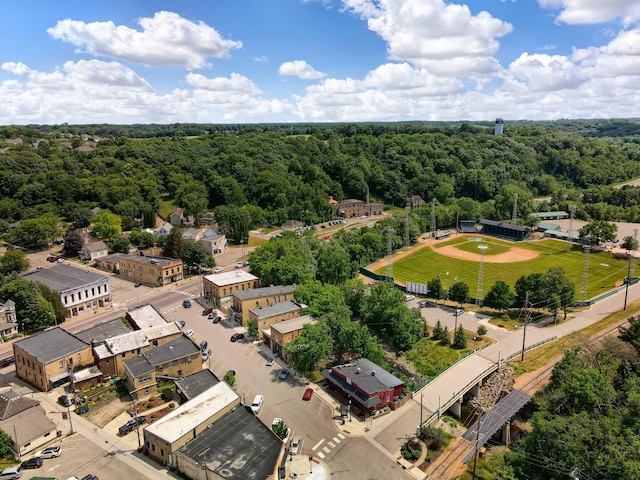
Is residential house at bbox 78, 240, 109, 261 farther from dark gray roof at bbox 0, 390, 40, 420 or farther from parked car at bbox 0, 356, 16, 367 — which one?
dark gray roof at bbox 0, 390, 40, 420

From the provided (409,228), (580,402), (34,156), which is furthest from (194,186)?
(580,402)

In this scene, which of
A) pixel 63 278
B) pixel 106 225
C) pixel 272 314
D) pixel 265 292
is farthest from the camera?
pixel 106 225

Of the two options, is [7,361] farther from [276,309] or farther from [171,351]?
[276,309]

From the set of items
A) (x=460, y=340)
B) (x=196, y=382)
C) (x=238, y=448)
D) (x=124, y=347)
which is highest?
(x=124, y=347)

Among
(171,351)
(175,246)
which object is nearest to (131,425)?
(171,351)

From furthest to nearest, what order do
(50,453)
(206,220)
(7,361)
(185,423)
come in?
(206,220), (7,361), (185,423), (50,453)

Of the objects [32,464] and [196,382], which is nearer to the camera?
[32,464]
